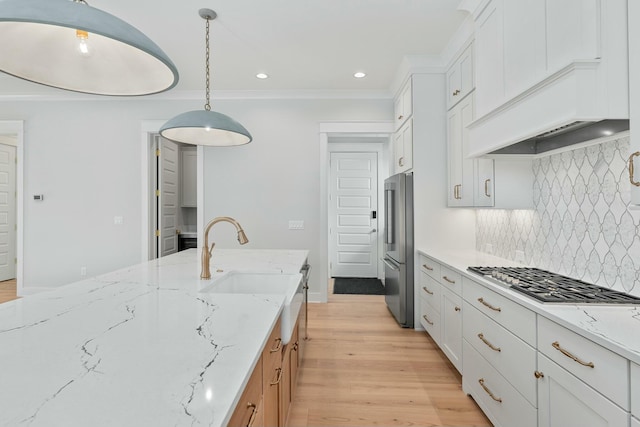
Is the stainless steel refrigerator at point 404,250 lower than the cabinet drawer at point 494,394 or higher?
higher

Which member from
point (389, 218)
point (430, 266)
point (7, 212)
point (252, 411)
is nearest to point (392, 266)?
point (389, 218)

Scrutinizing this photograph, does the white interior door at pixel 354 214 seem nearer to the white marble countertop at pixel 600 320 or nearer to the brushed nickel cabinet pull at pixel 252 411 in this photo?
the white marble countertop at pixel 600 320

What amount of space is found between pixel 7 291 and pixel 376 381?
5.58m

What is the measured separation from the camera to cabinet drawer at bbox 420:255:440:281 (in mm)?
2795

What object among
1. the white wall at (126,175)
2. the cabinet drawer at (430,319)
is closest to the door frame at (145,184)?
the white wall at (126,175)

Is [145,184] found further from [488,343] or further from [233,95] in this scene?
[488,343]

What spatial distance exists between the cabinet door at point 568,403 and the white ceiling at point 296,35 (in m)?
2.52

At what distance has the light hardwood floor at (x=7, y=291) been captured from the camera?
4.47 meters

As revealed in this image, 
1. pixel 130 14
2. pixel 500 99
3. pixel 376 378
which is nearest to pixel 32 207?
pixel 130 14

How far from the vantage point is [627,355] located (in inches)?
37.9

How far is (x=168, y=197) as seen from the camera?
4.88m

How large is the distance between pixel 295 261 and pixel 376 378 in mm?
1031

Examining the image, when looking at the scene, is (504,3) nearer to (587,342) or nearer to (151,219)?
A: (587,342)

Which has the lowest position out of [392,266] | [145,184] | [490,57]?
[392,266]
